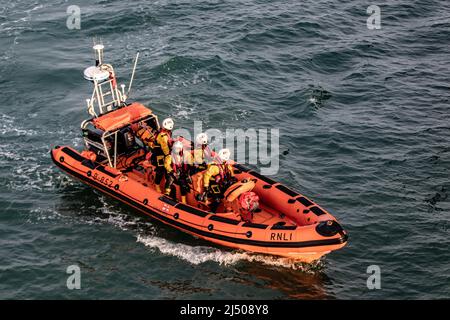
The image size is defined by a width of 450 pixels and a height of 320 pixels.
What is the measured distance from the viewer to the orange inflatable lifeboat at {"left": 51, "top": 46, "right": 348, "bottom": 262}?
12000mm

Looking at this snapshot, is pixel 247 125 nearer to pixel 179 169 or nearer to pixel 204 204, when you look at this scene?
pixel 179 169

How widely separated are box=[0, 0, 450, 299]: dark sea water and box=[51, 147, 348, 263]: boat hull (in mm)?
519

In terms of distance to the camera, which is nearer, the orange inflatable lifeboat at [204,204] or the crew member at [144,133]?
the orange inflatable lifeboat at [204,204]

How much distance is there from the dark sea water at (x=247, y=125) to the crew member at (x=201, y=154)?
1.75m

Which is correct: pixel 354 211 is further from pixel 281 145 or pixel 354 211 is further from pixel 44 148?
pixel 44 148

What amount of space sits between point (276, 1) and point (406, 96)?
33.7ft

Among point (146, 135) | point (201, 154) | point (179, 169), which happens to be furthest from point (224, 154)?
point (146, 135)

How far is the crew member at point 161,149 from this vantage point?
540 inches

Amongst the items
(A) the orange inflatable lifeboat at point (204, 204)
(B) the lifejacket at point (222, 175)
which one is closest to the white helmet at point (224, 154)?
(B) the lifejacket at point (222, 175)

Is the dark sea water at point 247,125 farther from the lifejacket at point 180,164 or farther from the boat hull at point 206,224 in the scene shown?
the lifejacket at point 180,164

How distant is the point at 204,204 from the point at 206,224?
2.52ft

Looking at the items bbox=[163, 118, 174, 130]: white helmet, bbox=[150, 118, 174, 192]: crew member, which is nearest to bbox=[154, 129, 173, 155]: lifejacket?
bbox=[150, 118, 174, 192]: crew member
